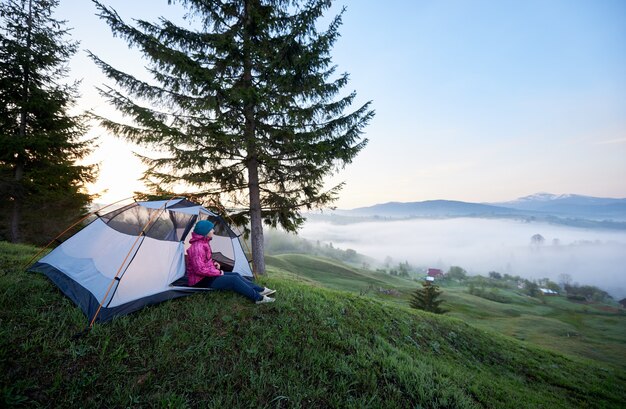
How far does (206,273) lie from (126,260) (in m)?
1.76

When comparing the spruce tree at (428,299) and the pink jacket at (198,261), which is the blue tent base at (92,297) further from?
the spruce tree at (428,299)

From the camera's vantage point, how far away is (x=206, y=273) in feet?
20.5

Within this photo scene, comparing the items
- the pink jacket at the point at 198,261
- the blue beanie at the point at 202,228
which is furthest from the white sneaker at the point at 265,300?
the blue beanie at the point at 202,228

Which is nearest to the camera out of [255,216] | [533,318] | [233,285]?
[233,285]

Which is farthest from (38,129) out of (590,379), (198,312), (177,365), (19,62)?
(590,379)

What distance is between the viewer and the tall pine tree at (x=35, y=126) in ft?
39.5

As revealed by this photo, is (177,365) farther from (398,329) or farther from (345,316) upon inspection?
(398,329)

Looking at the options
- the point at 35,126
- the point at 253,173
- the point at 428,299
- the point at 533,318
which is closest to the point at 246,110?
the point at 253,173

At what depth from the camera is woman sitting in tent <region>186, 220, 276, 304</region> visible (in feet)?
20.2

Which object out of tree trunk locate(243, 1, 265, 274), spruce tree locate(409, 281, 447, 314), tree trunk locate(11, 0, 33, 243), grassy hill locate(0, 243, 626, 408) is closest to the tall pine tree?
tree trunk locate(11, 0, 33, 243)

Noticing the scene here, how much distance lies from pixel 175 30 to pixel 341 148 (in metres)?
7.29

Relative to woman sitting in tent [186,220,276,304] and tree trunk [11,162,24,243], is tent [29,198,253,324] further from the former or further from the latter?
tree trunk [11,162,24,243]

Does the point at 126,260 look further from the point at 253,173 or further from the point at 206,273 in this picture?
the point at 253,173

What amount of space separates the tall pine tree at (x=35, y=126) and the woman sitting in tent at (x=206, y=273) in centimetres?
1269
